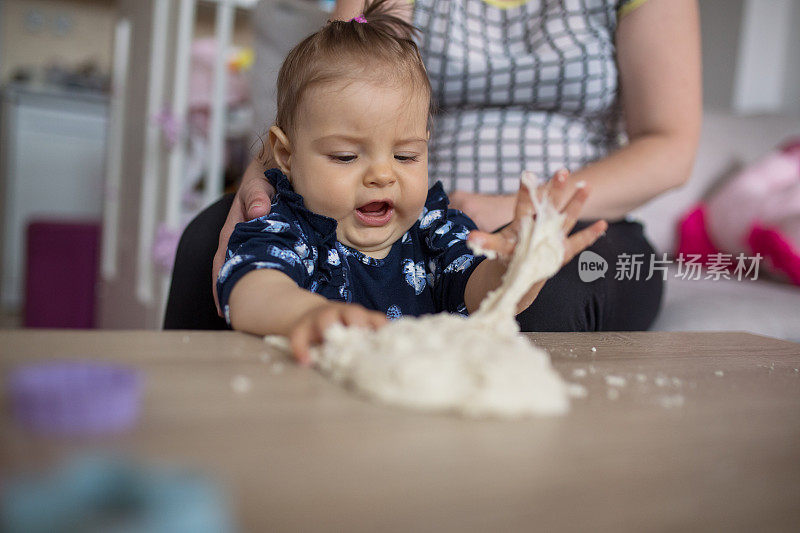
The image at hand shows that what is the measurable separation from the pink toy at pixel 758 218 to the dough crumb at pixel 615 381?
1119mm

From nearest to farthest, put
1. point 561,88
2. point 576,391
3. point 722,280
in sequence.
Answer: point 576,391, point 561,88, point 722,280

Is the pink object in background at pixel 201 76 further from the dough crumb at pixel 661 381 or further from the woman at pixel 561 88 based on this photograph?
the dough crumb at pixel 661 381

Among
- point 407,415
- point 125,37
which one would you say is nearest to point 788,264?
point 407,415

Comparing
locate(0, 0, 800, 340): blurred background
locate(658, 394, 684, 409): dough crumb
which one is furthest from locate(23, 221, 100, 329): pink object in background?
locate(658, 394, 684, 409): dough crumb

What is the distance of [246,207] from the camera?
2.89ft

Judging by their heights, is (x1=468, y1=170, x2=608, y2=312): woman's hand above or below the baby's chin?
above

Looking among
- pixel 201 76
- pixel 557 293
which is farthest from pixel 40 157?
pixel 557 293

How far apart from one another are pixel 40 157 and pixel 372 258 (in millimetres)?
3083

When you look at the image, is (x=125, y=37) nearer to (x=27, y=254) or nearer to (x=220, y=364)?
(x=27, y=254)

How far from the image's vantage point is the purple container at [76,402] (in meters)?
0.33

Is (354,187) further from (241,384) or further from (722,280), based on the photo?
(722,280)

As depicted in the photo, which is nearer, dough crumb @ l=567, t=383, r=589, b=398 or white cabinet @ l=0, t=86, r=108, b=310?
dough crumb @ l=567, t=383, r=589, b=398

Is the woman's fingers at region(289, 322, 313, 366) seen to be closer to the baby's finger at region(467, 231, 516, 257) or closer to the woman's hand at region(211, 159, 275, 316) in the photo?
the baby's finger at region(467, 231, 516, 257)

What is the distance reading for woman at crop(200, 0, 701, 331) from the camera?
1.14 metres
